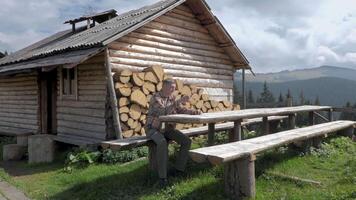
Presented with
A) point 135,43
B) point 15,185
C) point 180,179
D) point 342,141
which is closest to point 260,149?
point 180,179

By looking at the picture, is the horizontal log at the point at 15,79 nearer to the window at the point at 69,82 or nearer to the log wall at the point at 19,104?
the log wall at the point at 19,104

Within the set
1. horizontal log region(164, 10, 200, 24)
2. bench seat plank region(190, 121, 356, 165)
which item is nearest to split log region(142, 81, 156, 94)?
horizontal log region(164, 10, 200, 24)

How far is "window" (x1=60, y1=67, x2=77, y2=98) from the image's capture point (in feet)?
39.5

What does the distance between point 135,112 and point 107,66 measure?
4.46 feet

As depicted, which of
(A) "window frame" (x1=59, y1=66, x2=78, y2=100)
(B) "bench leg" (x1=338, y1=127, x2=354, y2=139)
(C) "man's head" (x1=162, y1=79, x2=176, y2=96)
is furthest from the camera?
(A) "window frame" (x1=59, y1=66, x2=78, y2=100)

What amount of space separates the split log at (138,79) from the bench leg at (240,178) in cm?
515

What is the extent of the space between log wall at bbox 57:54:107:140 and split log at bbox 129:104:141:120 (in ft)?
2.40

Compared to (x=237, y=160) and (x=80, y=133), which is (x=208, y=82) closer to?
(x=80, y=133)

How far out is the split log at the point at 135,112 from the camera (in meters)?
10.5

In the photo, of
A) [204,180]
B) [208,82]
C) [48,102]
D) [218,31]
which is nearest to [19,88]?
[48,102]

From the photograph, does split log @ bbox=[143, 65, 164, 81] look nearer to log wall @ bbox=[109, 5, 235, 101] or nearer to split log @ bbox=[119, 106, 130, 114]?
log wall @ bbox=[109, 5, 235, 101]

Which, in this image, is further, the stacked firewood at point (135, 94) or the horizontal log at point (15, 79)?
→ the horizontal log at point (15, 79)

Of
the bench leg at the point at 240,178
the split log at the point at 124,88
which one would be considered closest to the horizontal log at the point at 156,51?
the split log at the point at 124,88

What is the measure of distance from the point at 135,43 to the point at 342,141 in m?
5.82
